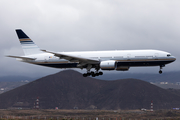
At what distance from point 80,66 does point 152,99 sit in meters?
103

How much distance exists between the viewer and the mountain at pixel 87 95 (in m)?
158

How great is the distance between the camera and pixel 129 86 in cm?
17300

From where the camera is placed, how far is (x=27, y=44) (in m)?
74.4

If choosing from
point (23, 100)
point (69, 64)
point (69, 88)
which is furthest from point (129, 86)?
point (69, 64)

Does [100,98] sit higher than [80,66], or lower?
lower

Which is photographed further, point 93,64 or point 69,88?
point 69,88

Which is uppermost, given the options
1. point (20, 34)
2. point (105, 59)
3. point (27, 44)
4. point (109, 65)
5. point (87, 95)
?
point (20, 34)

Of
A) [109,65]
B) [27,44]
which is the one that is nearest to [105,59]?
[109,65]

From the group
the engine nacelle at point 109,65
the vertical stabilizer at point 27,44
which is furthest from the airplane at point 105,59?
the vertical stabilizer at point 27,44

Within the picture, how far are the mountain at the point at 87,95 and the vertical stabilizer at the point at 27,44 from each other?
8553 centimetres

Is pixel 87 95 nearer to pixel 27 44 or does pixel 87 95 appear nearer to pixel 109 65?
pixel 27 44

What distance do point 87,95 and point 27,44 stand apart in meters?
104

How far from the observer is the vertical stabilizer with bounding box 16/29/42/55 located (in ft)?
241

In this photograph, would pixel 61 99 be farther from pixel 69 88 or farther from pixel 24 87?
pixel 24 87
